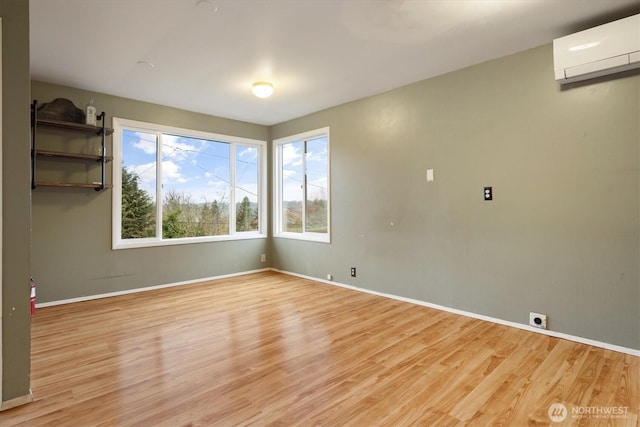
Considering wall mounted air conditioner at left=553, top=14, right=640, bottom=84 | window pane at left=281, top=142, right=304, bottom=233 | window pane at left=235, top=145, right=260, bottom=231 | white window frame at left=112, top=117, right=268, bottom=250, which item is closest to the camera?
wall mounted air conditioner at left=553, top=14, right=640, bottom=84

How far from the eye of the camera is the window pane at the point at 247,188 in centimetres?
553

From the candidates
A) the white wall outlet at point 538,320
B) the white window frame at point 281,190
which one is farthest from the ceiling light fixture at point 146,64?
the white wall outlet at point 538,320

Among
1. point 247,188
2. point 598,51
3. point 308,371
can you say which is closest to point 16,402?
point 308,371

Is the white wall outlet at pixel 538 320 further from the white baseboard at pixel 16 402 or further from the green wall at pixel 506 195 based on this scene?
the white baseboard at pixel 16 402

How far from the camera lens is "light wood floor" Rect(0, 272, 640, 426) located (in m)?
1.79

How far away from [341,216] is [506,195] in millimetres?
2151

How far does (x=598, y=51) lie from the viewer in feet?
7.90

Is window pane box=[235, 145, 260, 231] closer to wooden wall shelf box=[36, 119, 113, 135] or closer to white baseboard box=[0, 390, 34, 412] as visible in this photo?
wooden wall shelf box=[36, 119, 113, 135]

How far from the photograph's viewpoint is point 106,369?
7.53 ft

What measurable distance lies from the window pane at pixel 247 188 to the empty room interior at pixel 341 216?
65 cm

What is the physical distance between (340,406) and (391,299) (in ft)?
7.38

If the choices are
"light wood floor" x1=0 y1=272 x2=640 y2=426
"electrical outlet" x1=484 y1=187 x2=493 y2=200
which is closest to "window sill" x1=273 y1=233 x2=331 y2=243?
"light wood floor" x1=0 y1=272 x2=640 y2=426

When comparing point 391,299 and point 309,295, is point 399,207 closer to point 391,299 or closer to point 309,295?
point 391,299

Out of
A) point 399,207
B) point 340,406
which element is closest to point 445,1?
point 399,207
